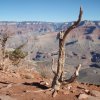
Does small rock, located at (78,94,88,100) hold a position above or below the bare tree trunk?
below

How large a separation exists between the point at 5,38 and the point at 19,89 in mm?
17812

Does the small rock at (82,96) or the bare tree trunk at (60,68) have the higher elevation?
the bare tree trunk at (60,68)

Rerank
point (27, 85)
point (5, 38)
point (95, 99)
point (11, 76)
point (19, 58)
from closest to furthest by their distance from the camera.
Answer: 1. point (95, 99)
2. point (27, 85)
3. point (11, 76)
4. point (5, 38)
5. point (19, 58)

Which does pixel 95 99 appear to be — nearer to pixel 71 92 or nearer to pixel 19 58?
pixel 71 92

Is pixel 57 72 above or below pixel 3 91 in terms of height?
above

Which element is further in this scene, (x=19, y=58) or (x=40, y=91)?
(x=19, y=58)

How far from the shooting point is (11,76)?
23984mm

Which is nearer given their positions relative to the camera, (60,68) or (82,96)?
(82,96)

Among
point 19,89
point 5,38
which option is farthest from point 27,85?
point 5,38

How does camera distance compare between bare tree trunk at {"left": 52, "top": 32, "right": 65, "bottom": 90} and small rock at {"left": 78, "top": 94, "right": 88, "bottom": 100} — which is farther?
bare tree trunk at {"left": 52, "top": 32, "right": 65, "bottom": 90}

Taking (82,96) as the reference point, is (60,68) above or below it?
above

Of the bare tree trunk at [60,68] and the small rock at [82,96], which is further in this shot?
the bare tree trunk at [60,68]

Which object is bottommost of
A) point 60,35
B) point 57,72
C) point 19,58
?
point 19,58

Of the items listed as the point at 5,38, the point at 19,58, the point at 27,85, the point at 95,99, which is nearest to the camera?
the point at 95,99
